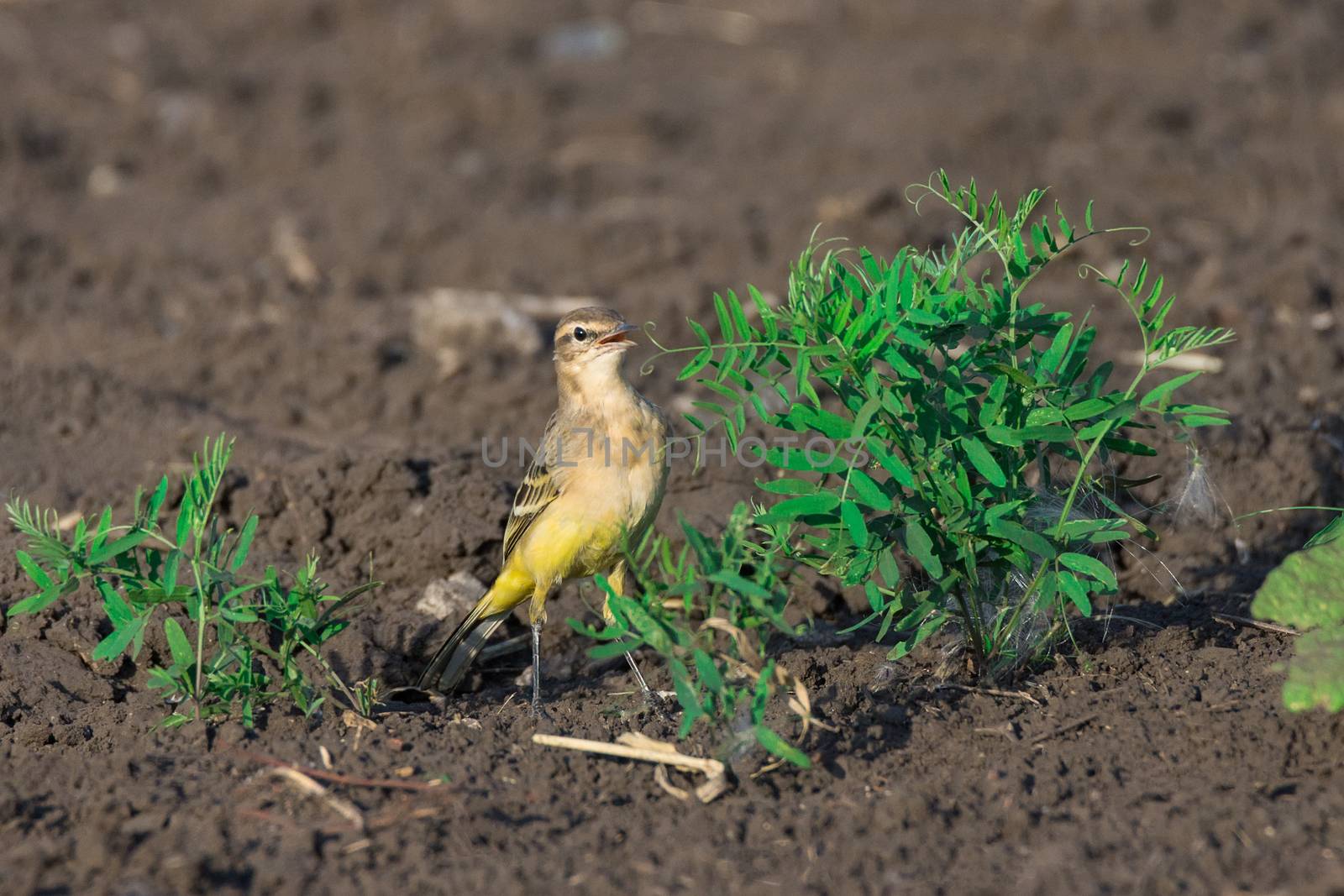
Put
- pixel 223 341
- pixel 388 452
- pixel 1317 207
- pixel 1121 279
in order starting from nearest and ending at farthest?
pixel 1121 279 < pixel 388 452 < pixel 223 341 < pixel 1317 207

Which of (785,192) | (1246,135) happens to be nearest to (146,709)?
(785,192)

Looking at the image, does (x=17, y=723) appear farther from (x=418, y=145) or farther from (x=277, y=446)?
(x=418, y=145)

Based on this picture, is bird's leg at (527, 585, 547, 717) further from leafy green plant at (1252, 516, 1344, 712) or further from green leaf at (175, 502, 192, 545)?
leafy green plant at (1252, 516, 1344, 712)

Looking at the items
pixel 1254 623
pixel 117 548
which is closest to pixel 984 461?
pixel 1254 623

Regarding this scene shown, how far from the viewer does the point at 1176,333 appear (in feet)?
18.6

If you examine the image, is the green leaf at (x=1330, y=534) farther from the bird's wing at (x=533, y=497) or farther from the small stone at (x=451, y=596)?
the small stone at (x=451, y=596)

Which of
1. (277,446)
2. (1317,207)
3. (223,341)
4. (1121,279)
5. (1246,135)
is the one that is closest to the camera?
(1121,279)

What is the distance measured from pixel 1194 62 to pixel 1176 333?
43.8ft

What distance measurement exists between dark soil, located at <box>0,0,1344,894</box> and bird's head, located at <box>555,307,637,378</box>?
1.08 meters

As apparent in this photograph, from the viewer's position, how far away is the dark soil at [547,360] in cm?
505

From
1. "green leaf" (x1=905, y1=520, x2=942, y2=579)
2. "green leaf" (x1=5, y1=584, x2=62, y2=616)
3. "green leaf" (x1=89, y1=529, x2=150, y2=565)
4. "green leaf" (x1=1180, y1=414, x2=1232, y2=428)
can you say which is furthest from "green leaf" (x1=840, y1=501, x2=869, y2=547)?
"green leaf" (x1=5, y1=584, x2=62, y2=616)

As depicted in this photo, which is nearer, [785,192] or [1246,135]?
A: [785,192]

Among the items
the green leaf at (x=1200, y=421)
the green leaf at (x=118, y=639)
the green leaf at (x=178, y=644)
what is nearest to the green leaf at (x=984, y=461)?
the green leaf at (x=1200, y=421)

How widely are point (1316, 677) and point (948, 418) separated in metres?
1.61
